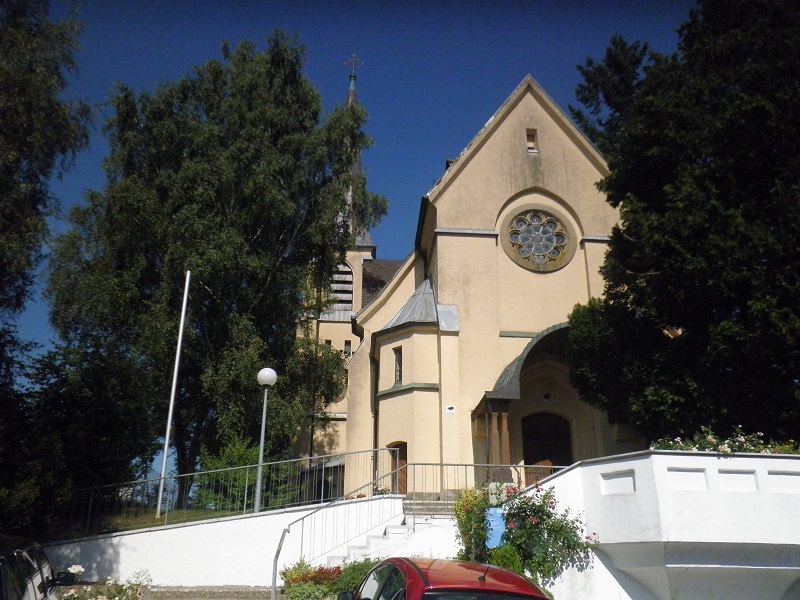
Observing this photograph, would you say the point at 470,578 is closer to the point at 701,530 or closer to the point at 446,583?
the point at 446,583

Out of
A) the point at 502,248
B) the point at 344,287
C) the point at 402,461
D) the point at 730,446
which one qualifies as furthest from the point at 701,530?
the point at 344,287

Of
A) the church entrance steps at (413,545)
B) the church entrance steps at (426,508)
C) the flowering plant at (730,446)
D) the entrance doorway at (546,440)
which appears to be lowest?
the church entrance steps at (413,545)

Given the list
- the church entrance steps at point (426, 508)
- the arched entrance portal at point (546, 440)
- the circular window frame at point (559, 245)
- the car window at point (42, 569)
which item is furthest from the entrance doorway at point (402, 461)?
the car window at point (42, 569)

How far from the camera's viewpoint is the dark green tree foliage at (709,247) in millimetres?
15547

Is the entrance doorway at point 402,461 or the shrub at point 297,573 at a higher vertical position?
the entrance doorway at point 402,461

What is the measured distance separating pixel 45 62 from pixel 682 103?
14.8m

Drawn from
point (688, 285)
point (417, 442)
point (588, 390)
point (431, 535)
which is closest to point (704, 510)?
point (431, 535)

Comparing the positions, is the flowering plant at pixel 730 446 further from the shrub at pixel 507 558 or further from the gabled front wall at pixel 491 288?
the gabled front wall at pixel 491 288

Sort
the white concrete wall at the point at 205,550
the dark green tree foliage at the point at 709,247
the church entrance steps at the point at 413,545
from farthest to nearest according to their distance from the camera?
the dark green tree foliage at the point at 709,247 < the white concrete wall at the point at 205,550 < the church entrance steps at the point at 413,545

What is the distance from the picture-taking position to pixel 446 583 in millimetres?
5535

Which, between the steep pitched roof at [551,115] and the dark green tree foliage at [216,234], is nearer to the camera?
the dark green tree foliage at [216,234]

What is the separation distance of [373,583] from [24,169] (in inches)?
425

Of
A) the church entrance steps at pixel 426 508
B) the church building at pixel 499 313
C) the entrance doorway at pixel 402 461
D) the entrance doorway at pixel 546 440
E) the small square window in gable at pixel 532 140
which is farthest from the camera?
the small square window in gable at pixel 532 140

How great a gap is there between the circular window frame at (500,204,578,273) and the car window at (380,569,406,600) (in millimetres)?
18071
